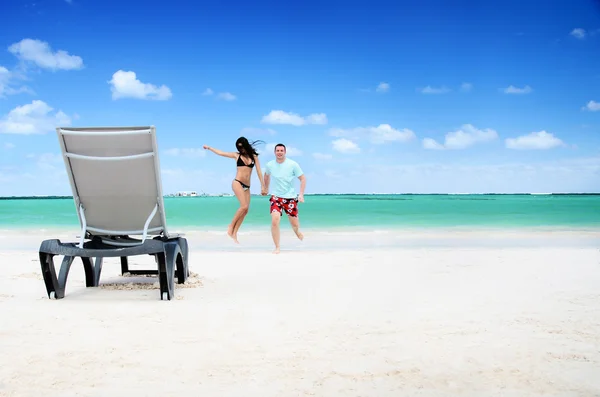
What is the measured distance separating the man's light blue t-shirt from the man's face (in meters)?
0.11

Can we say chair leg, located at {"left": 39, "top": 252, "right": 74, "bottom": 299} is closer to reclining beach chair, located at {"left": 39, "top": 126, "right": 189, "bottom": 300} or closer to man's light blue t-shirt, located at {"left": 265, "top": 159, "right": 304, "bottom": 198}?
reclining beach chair, located at {"left": 39, "top": 126, "right": 189, "bottom": 300}

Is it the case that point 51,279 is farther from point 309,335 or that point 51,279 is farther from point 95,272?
point 309,335

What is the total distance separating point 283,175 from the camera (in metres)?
9.48

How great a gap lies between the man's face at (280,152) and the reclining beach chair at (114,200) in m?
4.07

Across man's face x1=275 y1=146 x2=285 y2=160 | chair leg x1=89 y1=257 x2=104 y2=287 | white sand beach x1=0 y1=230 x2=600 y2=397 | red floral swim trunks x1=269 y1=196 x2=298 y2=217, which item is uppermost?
man's face x1=275 y1=146 x2=285 y2=160

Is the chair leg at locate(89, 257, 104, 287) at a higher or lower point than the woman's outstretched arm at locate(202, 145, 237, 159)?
lower

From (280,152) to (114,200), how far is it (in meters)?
4.36

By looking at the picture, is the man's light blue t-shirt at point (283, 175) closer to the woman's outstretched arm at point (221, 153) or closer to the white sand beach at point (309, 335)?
the woman's outstretched arm at point (221, 153)

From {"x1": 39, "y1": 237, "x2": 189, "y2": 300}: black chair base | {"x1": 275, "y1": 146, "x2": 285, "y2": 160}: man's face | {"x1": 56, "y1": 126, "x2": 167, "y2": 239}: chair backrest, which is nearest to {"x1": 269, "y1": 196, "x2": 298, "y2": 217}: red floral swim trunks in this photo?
{"x1": 275, "y1": 146, "x2": 285, "y2": 160}: man's face

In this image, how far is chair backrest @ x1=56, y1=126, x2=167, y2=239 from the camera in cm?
512


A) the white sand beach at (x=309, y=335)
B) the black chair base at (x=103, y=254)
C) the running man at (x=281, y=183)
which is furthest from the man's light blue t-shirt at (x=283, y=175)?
the black chair base at (x=103, y=254)

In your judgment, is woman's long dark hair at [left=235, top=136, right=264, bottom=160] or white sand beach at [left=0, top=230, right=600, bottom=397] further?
woman's long dark hair at [left=235, top=136, right=264, bottom=160]

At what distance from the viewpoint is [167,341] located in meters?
3.73

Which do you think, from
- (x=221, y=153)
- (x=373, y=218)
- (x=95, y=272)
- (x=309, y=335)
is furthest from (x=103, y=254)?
(x=373, y=218)
